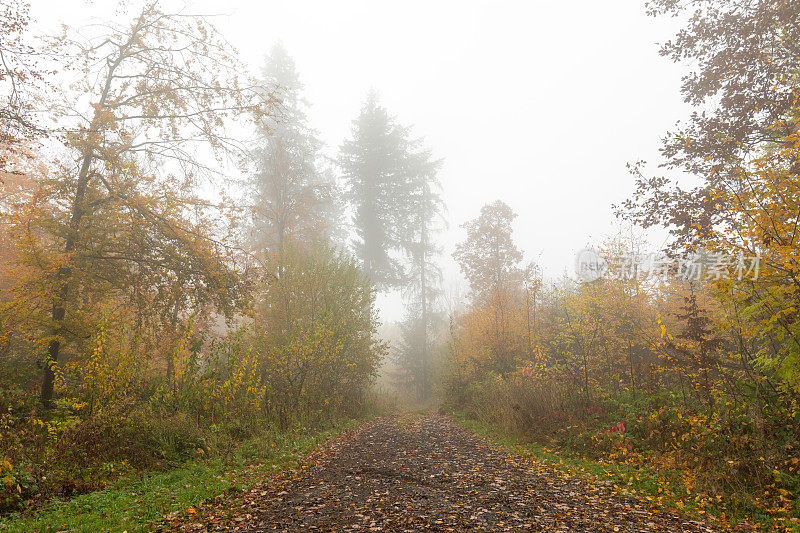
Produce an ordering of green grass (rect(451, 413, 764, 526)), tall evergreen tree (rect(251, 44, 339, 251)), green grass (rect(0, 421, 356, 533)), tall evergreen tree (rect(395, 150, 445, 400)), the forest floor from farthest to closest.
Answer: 1. tall evergreen tree (rect(395, 150, 445, 400))
2. tall evergreen tree (rect(251, 44, 339, 251))
3. green grass (rect(451, 413, 764, 526))
4. the forest floor
5. green grass (rect(0, 421, 356, 533))

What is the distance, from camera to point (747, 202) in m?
5.89

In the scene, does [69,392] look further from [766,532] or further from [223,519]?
[766,532]

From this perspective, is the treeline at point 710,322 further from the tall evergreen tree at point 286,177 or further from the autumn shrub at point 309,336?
the tall evergreen tree at point 286,177

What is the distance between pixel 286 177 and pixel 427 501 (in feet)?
54.5

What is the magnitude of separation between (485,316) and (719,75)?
39.4 ft

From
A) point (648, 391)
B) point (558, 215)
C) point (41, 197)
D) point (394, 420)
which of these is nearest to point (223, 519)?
point (41, 197)

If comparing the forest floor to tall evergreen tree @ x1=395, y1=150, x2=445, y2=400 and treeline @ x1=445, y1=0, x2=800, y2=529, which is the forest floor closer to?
treeline @ x1=445, y1=0, x2=800, y2=529

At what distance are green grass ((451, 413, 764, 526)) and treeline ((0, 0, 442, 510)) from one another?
744 centimetres

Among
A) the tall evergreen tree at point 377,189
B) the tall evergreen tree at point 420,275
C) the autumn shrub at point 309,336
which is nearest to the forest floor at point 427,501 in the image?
the autumn shrub at point 309,336

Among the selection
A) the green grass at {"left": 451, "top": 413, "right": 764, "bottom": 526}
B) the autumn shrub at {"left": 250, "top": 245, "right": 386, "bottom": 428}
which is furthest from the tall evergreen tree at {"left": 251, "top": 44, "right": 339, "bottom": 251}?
the green grass at {"left": 451, "top": 413, "right": 764, "bottom": 526}

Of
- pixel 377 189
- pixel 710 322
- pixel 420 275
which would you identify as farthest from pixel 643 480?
pixel 420 275

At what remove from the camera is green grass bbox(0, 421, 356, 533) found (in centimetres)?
493

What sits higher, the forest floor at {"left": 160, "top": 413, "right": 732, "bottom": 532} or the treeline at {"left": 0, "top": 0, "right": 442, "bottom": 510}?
the treeline at {"left": 0, "top": 0, "right": 442, "bottom": 510}

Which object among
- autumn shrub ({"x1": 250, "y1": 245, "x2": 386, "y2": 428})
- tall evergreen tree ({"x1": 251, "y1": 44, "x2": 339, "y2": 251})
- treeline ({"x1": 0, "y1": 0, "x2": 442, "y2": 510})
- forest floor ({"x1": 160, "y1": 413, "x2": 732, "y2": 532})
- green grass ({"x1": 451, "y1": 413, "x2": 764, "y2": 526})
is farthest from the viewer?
tall evergreen tree ({"x1": 251, "y1": 44, "x2": 339, "y2": 251})
